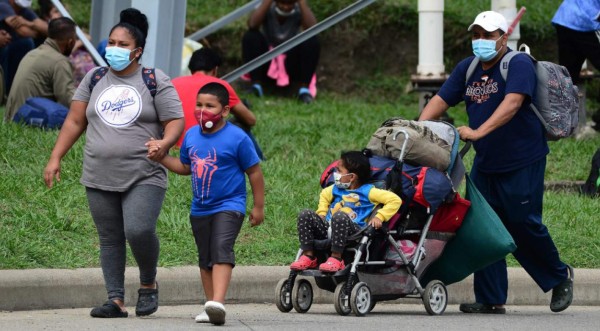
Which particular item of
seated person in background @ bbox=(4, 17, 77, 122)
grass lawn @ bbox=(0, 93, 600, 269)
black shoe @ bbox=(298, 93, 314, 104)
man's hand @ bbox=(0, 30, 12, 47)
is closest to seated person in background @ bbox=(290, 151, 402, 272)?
grass lawn @ bbox=(0, 93, 600, 269)

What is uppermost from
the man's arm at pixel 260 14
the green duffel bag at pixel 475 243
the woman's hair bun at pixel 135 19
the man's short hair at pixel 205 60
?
the man's arm at pixel 260 14

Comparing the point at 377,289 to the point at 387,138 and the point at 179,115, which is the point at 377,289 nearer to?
the point at 387,138

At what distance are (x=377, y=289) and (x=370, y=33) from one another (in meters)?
10.0

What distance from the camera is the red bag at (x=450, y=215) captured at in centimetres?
809

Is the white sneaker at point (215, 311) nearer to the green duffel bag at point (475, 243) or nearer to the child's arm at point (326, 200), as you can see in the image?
the child's arm at point (326, 200)

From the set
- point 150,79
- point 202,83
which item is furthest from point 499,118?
point 202,83

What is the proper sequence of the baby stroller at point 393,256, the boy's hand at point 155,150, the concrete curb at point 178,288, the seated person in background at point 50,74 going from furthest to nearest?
the seated person in background at point 50,74, the concrete curb at point 178,288, the baby stroller at point 393,256, the boy's hand at point 155,150

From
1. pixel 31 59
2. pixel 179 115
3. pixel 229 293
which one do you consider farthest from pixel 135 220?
pixel 31 59

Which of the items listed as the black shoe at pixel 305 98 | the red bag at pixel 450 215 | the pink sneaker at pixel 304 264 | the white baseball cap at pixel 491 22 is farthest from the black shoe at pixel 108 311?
the black shoe at pixel 305 98

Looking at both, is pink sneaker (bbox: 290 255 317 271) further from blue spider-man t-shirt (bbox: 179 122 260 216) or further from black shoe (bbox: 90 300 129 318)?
black shoe (bbox: 90 300 129 318)

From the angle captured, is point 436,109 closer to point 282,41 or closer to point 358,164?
point 358,164

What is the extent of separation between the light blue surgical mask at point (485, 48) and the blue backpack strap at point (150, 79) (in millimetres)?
1895

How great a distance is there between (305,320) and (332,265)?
34cm

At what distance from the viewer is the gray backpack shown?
8.13 m
